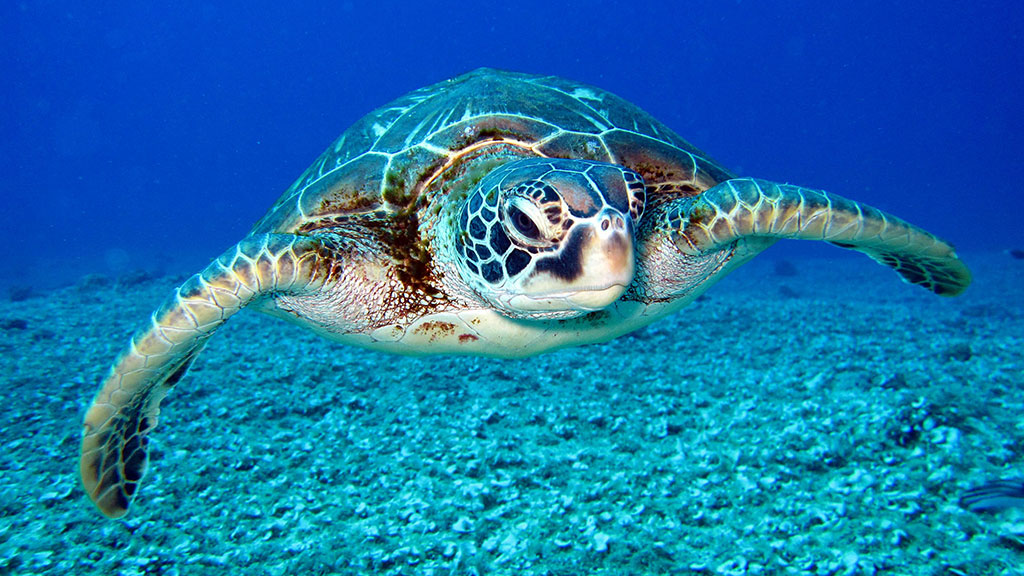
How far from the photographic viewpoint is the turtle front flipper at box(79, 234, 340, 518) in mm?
2203

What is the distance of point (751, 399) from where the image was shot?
3.79 m

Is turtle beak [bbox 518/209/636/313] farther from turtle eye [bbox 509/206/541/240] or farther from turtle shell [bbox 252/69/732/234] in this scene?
turtle shell [bbox 252/69/732/234]

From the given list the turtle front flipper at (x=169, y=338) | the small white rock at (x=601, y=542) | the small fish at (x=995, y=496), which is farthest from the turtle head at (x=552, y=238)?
the small fish at (x=995, y=496)

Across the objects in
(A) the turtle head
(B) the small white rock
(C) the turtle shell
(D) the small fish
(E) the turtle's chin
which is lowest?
(D) the small fish

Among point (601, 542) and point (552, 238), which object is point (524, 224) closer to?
point (552, 238)

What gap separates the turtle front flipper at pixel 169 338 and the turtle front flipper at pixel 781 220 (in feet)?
6.32

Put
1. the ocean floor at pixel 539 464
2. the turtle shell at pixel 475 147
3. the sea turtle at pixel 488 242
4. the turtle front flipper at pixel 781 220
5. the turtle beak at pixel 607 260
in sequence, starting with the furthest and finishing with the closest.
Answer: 1. the turtle shell at pixel 475 147
2. the turtle front flipper at pixel 781 220
3. the ocean floor at pixel 539 464
4. the sea turtle at pixel 488 242
5. the turtle beak at pixel 607 260

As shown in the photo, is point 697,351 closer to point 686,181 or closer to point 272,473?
point 686,181

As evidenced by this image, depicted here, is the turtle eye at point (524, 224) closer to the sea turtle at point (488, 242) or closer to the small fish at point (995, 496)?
the sea turtle at point (488, 242)

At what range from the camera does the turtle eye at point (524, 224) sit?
181 centimetres

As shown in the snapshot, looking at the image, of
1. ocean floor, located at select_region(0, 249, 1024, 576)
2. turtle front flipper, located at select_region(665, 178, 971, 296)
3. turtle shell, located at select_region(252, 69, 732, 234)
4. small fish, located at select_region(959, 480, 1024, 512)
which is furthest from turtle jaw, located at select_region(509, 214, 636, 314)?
small fish, located at select_region(959, 480, 1024, 512)

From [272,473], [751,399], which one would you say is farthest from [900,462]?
[272,473]

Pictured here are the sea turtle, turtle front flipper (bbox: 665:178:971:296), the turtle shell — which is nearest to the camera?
the sea turtle

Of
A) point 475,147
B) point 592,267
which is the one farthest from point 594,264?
point 475,147
